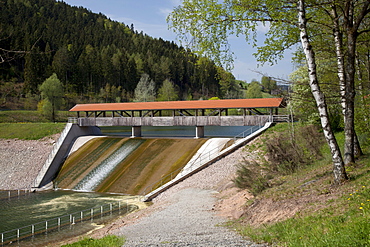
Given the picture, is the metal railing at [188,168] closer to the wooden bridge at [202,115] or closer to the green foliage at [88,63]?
the wooden bridge at [202,115]

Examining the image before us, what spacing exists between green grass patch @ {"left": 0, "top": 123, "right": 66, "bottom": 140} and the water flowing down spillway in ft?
34.7

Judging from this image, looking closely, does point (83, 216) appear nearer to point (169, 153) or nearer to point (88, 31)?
point (169, 153)

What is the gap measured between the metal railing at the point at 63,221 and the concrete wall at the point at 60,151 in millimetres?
11518

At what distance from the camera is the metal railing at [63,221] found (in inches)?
670

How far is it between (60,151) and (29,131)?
7.49m

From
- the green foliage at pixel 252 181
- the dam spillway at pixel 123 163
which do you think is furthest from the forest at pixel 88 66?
the green foliage at pixel 252 181

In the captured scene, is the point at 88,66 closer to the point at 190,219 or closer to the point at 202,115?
the point at 202,115

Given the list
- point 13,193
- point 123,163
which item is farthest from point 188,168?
point 13,193

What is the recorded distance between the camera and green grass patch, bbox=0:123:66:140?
37.9 m

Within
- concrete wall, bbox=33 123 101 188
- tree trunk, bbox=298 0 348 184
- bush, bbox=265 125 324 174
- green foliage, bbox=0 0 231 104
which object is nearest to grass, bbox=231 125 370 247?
tree trunk, bbox=298 0 348 184

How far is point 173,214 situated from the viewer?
15148mm

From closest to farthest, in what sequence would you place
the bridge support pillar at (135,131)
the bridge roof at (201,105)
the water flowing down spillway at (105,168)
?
the water flowing down spillway at (105,168) < the bridge roof at (201,105) < the bridge support pillar at (135,131)

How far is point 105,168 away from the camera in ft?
95.7

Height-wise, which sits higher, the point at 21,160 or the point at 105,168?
the point at 21,160
